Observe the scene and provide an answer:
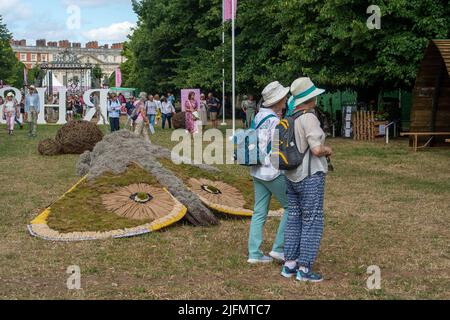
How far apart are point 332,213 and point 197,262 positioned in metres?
3.46

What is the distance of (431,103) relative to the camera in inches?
843

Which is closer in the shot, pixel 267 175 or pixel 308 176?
pixel 308 176

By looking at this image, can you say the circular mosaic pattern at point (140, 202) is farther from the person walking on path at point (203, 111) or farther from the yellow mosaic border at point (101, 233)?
the person walking on path at point (203, 111)

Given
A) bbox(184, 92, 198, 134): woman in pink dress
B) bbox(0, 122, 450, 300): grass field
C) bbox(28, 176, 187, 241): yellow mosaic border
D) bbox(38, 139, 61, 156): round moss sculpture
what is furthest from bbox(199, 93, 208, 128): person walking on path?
bbox(28, 176, 187, 241): yellow mosaic border

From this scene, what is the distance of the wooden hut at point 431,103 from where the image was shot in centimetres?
2106

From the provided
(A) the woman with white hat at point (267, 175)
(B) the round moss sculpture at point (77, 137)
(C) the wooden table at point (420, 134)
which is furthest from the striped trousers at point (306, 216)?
(C) the wooden table at point (420, 134)

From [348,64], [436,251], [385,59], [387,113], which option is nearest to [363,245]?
[436,251]

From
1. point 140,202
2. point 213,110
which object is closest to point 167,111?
point 213,110

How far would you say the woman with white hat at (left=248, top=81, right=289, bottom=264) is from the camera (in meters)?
7.04

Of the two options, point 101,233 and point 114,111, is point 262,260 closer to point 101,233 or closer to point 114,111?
point 101,233

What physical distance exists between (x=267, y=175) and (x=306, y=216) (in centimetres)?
68

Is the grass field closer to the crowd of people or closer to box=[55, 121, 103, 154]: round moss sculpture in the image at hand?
the crowd of people

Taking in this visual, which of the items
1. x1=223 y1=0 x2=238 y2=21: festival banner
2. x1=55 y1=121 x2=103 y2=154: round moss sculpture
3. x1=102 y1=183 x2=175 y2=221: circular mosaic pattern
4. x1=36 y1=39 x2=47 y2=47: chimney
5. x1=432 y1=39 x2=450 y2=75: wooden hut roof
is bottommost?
x1=102 y1=183 x2=175 y2=221: circular mosaic pattern

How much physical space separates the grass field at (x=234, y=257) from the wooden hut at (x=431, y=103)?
927 cm
